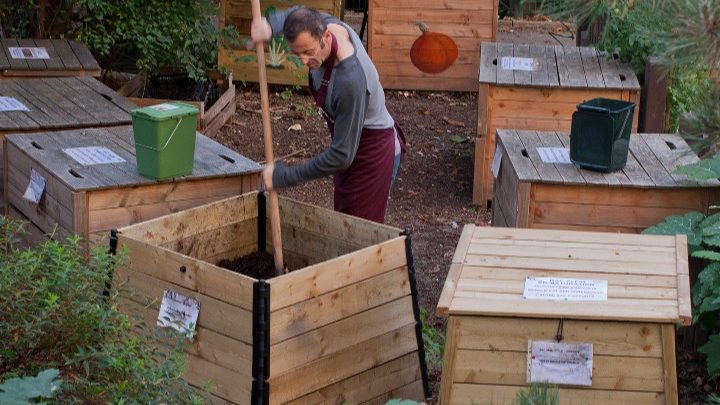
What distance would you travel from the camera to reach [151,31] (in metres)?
8.42

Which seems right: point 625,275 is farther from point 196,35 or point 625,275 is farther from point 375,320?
point 196,35

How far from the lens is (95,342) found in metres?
3.34

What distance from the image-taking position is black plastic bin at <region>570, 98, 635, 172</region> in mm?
5285

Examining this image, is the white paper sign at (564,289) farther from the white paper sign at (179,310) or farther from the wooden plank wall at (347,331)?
the white paper sign at (179,310)

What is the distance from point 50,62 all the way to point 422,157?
3.05 meters

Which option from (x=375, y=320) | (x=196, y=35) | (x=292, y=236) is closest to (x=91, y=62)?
(x=196, y=35)

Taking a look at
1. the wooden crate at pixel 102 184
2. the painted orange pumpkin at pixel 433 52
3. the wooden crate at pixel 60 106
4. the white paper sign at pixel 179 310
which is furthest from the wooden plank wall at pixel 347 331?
the painted orange pumpkin at pixel 433 52

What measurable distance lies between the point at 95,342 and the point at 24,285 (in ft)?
0.95

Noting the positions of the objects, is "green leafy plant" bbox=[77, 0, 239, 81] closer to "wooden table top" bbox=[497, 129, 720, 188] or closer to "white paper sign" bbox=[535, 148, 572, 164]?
"wooden table top" bbox=[497, 129, 720, 188]

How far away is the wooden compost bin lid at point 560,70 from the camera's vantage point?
7.30m

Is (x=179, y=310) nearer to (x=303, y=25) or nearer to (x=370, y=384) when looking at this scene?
(x=370, y=384)

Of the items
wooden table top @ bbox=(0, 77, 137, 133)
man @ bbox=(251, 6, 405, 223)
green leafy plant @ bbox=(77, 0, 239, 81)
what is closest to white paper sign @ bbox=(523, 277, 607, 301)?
man @ bbox=(251, 6, 405, 223)

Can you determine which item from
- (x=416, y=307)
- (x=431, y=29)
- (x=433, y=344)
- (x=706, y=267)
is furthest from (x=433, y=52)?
(x=416, y=307)

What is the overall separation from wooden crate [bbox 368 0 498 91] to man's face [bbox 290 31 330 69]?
605 centimetres
